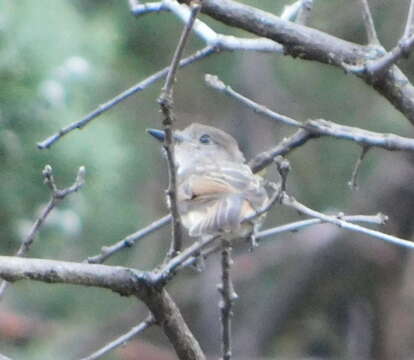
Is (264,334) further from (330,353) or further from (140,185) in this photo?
(140,185)

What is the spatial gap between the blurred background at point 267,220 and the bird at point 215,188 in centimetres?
105

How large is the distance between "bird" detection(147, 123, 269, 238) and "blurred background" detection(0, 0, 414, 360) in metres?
1.05

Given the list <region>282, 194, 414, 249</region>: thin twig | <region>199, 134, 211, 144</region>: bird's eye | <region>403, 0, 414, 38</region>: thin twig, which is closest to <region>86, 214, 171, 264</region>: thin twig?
<region>282, 194, 414, 249</region>: thin twig

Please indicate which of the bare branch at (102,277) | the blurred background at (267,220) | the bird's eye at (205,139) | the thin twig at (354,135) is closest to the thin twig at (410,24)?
the thin twig at (354,135)

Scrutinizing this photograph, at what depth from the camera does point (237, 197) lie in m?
3.67

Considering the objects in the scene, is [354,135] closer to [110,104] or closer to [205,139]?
[110,104]

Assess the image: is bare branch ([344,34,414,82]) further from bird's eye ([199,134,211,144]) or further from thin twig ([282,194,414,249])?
bird's eye ([199,134,211,144])

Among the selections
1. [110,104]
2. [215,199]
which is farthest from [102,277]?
[215,199]

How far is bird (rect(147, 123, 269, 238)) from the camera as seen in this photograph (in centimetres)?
332

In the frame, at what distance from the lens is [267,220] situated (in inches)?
314

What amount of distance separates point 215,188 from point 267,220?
4.14m

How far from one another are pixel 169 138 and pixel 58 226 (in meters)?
A: 2.83

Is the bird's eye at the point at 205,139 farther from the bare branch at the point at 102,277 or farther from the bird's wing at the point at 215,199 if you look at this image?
the bare branch at the point at 102,277

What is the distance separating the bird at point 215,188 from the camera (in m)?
3.32
